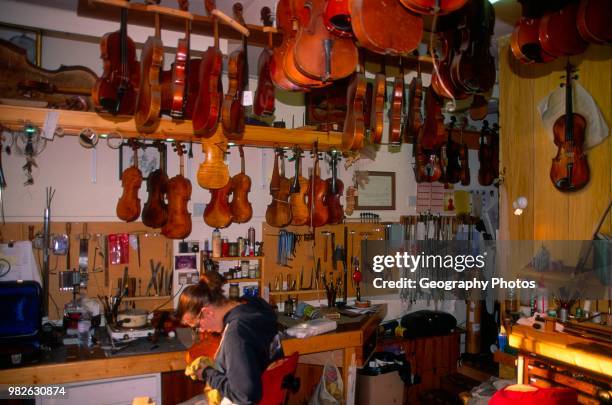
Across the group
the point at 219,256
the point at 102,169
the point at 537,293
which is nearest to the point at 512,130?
the point at 537,293

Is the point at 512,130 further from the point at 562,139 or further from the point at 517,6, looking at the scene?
the point at 517,6

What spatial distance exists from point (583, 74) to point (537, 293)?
1812mm

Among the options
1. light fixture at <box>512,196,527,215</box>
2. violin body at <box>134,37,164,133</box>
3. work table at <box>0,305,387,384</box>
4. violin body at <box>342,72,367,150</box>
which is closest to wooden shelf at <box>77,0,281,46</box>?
violin body at <box>134,37,164,133</box>

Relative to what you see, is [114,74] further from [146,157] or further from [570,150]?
[570,150]

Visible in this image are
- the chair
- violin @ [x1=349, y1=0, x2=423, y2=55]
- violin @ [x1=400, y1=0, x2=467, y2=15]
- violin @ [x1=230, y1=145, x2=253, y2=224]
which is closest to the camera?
violin @ [x1=400, y1=0, x2=467, y2=15]

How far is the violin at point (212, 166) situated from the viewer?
12.7ft

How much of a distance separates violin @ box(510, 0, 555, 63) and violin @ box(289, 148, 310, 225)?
2.17 m

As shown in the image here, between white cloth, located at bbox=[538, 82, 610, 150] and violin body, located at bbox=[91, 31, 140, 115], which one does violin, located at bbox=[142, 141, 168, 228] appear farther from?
white cloth, located at bbox=[538, 82, 610, 150]

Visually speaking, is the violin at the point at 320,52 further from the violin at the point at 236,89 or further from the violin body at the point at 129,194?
the violin body at the point at 129,194

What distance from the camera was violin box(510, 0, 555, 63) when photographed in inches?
111

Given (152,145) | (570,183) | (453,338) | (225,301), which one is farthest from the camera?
(453,338)

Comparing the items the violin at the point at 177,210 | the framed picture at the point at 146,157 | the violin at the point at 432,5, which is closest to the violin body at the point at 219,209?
the violin at the point at 177,210

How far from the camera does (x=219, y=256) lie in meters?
4.54

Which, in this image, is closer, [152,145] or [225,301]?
[225,301]
